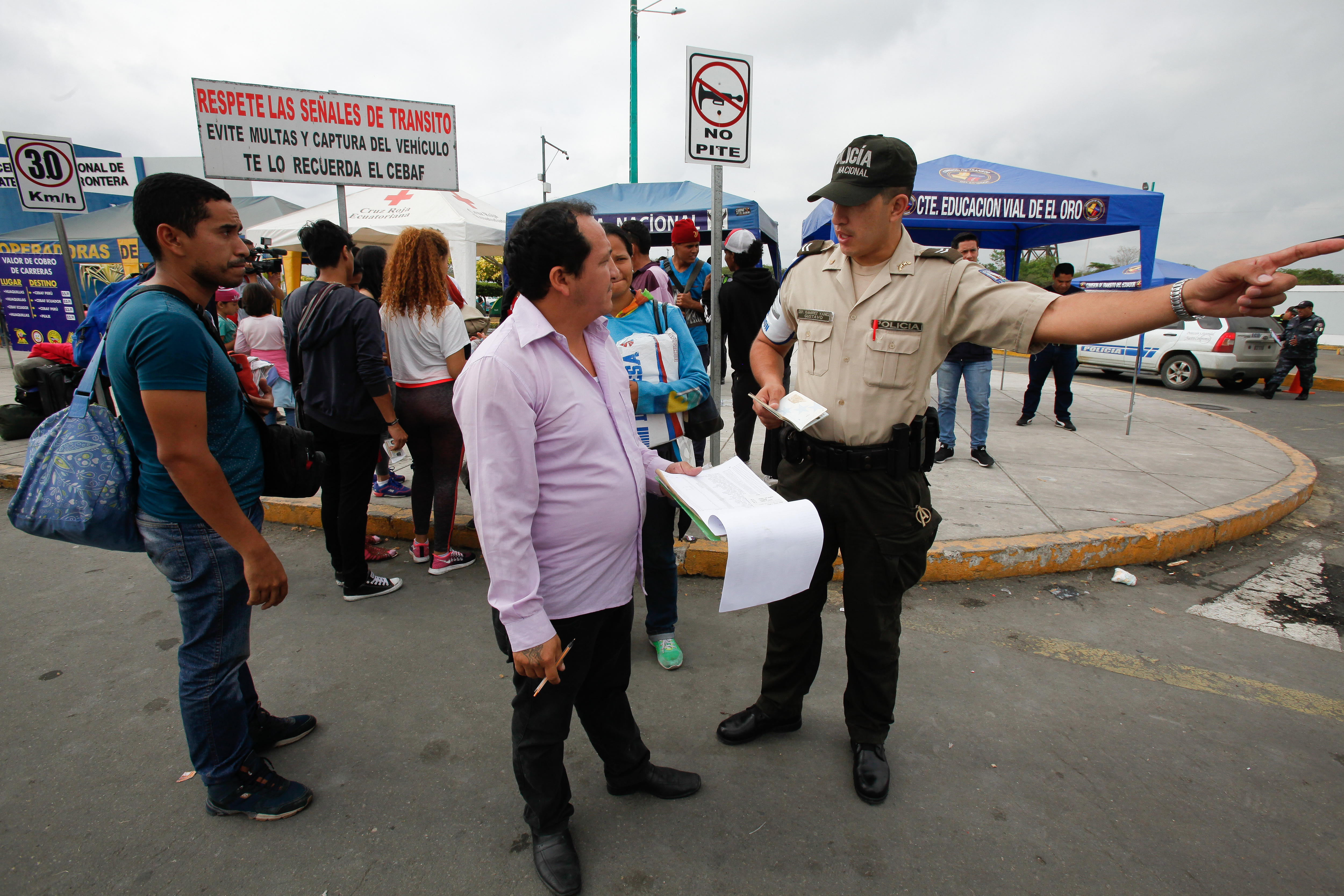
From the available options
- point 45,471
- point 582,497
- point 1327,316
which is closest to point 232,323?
point 45,471

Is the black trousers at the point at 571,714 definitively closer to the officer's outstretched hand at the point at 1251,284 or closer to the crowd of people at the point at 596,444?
the crowd of people at the point at 596,444

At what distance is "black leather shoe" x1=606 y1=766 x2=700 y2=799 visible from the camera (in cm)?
223

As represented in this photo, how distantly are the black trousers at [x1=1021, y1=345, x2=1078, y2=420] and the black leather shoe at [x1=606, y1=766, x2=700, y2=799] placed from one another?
21.9 feet

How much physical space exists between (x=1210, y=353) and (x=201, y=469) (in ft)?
53.1

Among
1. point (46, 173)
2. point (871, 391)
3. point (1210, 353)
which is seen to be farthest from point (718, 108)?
point (1210, 353)

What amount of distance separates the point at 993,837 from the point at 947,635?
1369 mm

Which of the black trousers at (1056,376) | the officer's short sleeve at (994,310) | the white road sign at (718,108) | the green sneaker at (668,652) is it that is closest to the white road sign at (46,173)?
the white road sign at (718,108)

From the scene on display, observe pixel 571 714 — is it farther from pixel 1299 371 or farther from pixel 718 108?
pixel 1299 371

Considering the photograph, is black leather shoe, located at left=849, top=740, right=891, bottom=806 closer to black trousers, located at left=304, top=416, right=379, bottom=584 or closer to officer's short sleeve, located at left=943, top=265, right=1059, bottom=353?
officer's short sleeve, located at left=943, top=265, right=1059, bottom=353

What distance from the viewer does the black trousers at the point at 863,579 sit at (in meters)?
2.21

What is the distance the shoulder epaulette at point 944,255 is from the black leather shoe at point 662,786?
1.94m

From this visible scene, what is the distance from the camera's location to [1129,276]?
12484 mm

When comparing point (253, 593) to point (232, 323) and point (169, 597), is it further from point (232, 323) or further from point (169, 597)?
point (232, 323)

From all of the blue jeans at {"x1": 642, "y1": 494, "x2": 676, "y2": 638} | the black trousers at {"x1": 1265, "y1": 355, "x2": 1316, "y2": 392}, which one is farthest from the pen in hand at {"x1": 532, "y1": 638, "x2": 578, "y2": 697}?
the black trousers at {"x1": 1265, "y1": 355, "x2": 1316, "y2": 392}
